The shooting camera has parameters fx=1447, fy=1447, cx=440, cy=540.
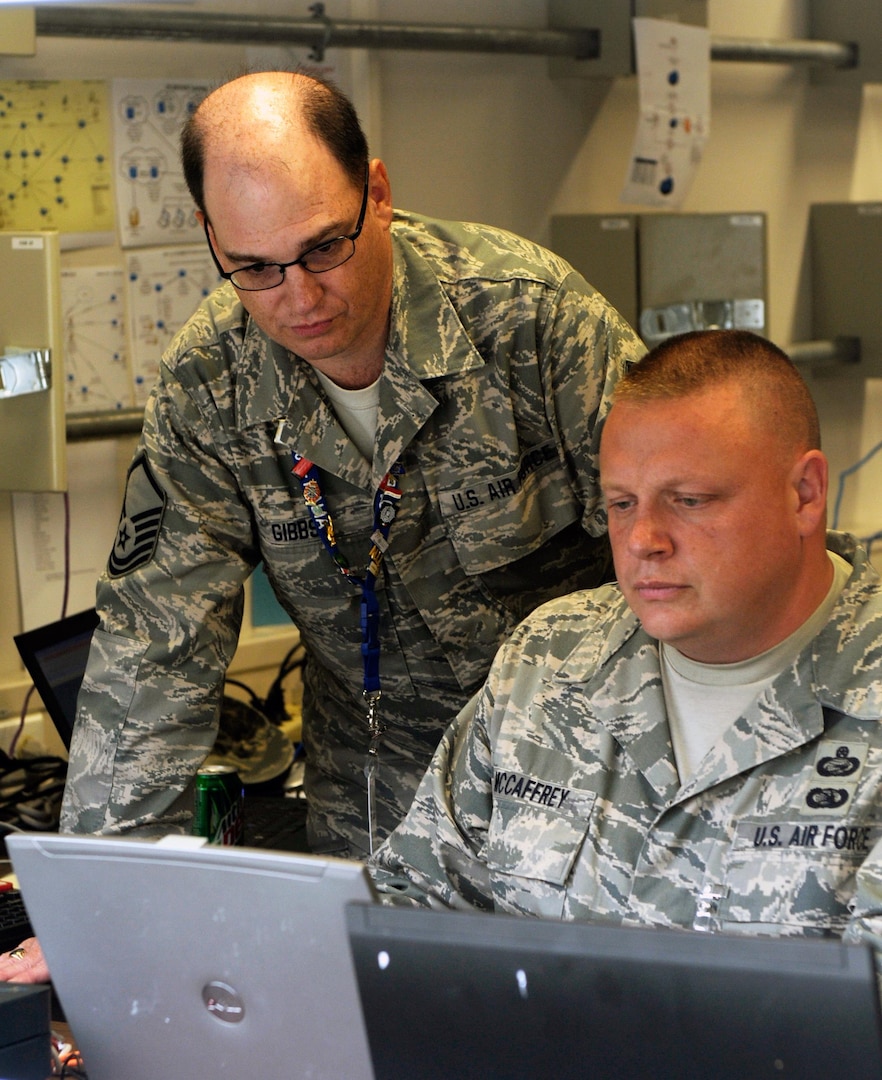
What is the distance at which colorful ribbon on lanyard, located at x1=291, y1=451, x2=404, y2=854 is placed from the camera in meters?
1.84

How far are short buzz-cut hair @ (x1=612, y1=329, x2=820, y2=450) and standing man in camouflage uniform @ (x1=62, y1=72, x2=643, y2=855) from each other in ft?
1.24

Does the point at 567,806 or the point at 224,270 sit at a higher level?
the point at 224,270

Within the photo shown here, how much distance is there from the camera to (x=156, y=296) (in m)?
2.75

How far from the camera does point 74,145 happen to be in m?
2.59

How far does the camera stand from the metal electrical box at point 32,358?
215 cm

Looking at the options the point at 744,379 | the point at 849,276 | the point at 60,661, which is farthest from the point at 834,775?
the point at 849,276

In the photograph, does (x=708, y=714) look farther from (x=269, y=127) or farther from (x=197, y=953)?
(x=269, y=127)

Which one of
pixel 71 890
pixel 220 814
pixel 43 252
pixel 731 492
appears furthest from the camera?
pixel 43 252

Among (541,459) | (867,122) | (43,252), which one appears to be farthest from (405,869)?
(867,122)

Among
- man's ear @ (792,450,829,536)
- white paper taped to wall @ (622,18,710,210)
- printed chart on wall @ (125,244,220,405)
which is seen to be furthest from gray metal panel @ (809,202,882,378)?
man's ear @ (792,450,829,536)

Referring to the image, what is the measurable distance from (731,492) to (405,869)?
20.3 inches

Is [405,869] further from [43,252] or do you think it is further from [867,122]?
[867,122]

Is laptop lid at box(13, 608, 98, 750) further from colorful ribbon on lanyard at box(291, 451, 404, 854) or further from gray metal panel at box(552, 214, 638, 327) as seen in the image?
gray metal panel at box(552, 214, 638, 327)

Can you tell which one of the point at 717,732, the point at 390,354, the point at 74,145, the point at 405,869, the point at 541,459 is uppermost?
the point at 74,145
